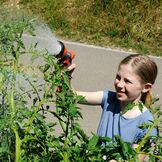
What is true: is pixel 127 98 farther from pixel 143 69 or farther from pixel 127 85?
pixel 143 69

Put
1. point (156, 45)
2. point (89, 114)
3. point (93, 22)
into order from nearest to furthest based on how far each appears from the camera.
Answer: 1. point (89, 114)
2. point (156, 45)
3. point (93, 22)

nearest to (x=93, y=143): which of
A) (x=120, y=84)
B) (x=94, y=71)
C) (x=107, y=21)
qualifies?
(x=120, y=84)

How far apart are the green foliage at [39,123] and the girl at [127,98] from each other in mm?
734

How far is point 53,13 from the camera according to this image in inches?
301

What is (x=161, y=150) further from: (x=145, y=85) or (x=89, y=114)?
(x=89, y=114)

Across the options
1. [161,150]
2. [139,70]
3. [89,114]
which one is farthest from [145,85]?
[89,114]

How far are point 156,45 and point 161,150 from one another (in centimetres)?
559

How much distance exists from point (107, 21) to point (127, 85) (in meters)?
5.12

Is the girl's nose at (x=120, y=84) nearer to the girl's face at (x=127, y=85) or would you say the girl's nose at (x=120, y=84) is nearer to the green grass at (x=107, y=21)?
the girl's face at (x=127, y=85)

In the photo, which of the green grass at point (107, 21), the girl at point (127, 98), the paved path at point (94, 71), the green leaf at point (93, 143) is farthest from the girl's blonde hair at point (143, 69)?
the green grass at point (107, 21)

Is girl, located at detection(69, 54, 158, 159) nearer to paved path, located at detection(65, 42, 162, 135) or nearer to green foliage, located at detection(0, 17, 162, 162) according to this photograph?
green foliage, located at detection(0, 17, 162, 162)

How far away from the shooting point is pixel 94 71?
20.2ft

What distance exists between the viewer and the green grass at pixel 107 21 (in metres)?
7.06

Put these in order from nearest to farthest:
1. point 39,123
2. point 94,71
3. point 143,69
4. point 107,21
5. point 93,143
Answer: point 93,143 → point 39,123 → point 143,69 → point 94,71 → point 107,21
